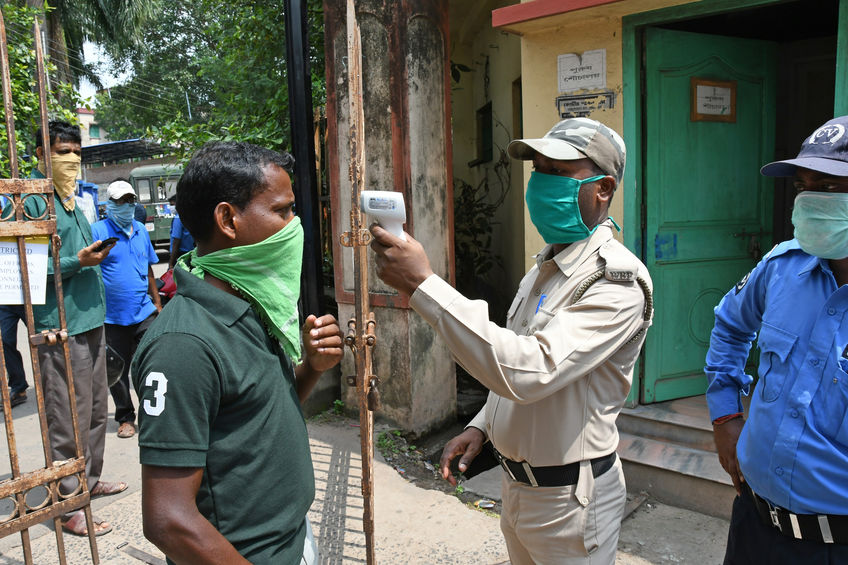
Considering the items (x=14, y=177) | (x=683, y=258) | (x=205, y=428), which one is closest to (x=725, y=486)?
(x=683, y=258)

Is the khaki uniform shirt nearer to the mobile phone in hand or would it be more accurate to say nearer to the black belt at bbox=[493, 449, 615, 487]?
the black belt at bbox=[493, 449, 615, 487]

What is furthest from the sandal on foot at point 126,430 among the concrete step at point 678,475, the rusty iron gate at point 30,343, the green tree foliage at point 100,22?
the green tree foliage at point 100,22

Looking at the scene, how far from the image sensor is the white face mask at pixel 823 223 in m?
1.65

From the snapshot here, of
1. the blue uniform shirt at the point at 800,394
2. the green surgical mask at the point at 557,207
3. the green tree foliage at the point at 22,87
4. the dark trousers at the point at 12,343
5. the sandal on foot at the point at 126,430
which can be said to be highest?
the green tree foliage at the point at 22,87

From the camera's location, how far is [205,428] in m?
1.25

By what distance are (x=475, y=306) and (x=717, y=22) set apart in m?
4.18

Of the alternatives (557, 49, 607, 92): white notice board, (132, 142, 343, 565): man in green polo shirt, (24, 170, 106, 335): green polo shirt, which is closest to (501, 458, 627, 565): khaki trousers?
(132, 142, 343, 565): man in green polo shirt

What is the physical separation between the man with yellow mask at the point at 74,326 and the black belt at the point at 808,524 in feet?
10.7

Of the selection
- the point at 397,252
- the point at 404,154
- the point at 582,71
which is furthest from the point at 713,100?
the point at 397,252

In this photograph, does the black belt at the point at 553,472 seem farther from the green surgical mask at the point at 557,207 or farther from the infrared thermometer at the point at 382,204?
the infrared thermometer at the point at 382,204

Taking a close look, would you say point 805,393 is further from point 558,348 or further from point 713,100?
point 713,100

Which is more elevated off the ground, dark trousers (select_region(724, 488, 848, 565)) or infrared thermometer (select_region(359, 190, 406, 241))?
infrared thermometer (select_region(359, 190, 406, 241))

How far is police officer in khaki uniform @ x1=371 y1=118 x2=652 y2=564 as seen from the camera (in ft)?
4.91

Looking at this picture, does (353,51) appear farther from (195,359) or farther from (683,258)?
(683,258)
